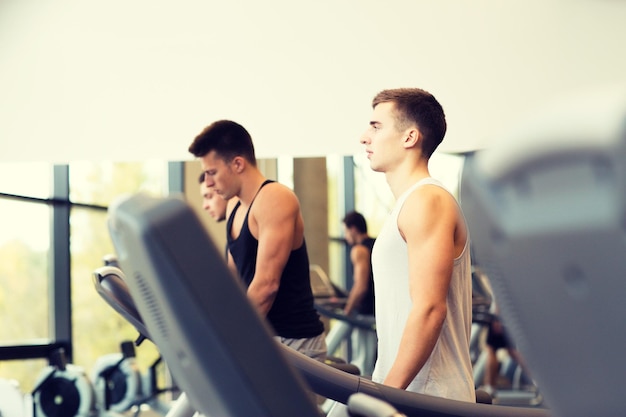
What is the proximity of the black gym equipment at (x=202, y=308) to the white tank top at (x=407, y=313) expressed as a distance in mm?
1116

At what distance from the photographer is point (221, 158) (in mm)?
2947

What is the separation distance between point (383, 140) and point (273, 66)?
5.93 feet

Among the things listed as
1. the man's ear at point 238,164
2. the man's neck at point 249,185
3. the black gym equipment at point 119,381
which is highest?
the man's ear at point 238,164

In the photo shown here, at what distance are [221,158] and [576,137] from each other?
2.56m

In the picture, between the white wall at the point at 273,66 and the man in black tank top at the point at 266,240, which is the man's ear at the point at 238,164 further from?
the white wall at the point at 273,66

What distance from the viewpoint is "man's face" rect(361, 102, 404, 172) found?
217cm

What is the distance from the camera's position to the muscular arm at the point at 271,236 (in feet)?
8.76

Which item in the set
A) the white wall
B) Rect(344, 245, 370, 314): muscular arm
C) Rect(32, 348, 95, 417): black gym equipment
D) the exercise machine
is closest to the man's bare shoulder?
the white wall

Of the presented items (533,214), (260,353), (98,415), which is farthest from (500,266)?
(98,415)

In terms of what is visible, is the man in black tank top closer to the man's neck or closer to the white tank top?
the man's neck

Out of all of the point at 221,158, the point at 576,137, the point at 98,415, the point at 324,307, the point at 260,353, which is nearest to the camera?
the point at 576,137

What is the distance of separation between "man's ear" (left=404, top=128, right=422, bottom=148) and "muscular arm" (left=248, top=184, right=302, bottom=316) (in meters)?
0.66

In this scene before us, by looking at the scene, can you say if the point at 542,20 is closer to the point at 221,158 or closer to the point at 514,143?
the point at 221,158

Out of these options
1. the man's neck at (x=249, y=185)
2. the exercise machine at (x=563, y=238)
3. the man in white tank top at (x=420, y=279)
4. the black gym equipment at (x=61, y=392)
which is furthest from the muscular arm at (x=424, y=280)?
the black gym equipment at (x=61, y=392)
